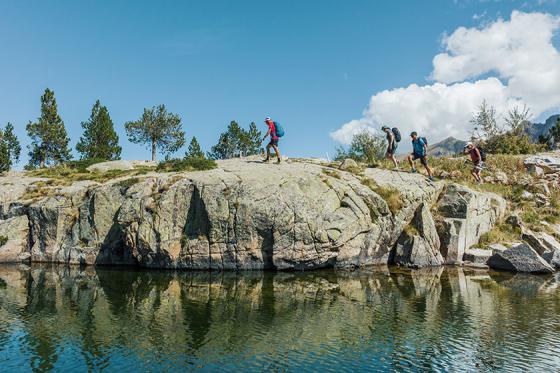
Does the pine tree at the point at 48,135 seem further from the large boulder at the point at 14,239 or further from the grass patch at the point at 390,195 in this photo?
the grass patch at the point at 390,195

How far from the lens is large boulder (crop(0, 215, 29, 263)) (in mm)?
37219

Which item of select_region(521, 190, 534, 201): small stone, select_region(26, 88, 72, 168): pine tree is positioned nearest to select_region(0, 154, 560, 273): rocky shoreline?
select_region(521, 190, 534, 201): small stone

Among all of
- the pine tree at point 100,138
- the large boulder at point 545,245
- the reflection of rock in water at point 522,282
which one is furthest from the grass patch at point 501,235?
the pine tree at point 100,138

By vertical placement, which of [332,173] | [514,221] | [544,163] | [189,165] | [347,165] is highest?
[544,163]

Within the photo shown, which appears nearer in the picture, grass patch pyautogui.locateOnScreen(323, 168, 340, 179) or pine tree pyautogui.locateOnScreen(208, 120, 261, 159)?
grass patch pyautogui.locateOnScreen(323, 168, 340, 179)

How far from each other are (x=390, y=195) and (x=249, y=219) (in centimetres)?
1268

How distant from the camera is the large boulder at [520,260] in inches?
1259

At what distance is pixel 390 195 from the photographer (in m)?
35.7

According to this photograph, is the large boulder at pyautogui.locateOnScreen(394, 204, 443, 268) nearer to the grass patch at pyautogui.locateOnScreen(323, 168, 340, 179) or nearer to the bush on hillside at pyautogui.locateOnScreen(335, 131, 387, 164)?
the grass patch at pyautogui.locateOnScreen(323, 168, 340, 179)

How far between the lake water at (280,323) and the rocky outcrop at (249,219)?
2.91m

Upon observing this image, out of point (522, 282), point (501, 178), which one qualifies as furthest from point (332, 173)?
point (501, 178)

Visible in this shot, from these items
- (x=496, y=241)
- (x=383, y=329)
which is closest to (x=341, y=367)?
(x=383, y=329)

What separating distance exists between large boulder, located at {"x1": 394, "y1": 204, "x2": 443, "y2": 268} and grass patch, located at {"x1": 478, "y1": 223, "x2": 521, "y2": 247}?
5433 mm

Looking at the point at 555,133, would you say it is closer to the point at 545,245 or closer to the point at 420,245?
the point at 545,245
